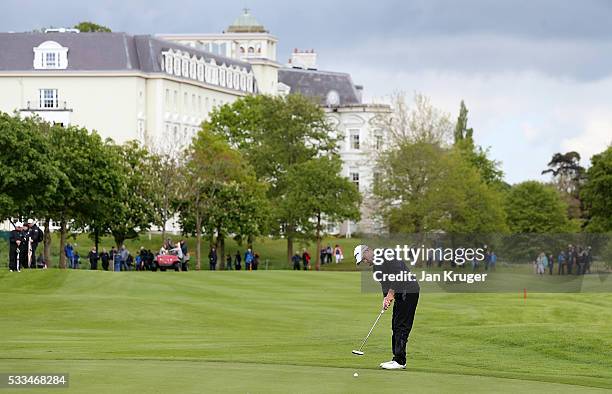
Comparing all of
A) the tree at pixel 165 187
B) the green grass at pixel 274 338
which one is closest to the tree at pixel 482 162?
the tree at pixel 165 187

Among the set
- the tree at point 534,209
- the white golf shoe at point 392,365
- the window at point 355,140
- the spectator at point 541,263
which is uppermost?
the window at point 355,140

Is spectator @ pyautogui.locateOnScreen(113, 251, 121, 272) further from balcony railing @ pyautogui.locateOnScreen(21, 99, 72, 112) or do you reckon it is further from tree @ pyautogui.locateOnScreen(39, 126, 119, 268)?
balcony railing @ pyautogui.locateOnScreen(21, 99, 72, 112)

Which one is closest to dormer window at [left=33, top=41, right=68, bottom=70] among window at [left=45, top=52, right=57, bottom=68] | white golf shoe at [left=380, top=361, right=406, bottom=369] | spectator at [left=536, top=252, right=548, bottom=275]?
window at [left=45, top=52, right=57, bottom=68]

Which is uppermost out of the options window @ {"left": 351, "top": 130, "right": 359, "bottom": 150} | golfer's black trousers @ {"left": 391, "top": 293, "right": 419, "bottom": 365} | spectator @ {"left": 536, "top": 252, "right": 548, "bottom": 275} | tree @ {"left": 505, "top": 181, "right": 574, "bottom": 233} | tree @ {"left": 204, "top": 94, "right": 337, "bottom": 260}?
window @ {"left": 351, "top": 130, "right": 359, "bottom": 150}

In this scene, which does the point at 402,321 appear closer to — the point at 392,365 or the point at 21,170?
the point at 392,365

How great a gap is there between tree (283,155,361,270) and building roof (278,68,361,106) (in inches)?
2426

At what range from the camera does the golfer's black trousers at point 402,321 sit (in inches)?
1055

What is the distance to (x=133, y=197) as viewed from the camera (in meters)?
104

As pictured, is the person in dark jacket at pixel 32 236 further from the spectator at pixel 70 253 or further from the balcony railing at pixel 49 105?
the balcony railing at pixel 49 105

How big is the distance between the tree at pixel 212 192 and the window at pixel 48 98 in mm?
29126

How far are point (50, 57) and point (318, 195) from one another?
96.8ft

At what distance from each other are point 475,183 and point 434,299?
70.6 m

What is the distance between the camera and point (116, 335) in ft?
126

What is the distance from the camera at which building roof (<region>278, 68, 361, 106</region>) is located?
7505 inches
